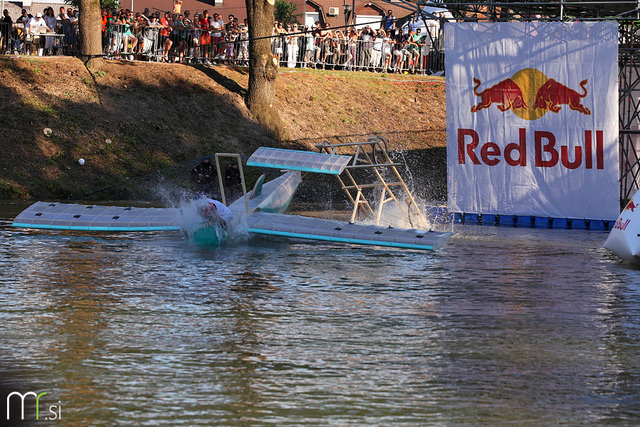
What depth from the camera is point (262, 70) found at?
34.1 m

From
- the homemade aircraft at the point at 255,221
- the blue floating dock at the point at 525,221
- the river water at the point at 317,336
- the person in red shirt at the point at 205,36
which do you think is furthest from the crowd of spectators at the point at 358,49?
the river water at the point at 317,336

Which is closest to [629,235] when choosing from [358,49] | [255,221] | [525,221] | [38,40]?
[255,221]

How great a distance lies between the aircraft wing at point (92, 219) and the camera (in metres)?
18.1

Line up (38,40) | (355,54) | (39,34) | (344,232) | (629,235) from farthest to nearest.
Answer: (355,54), (38,40), (39,34), (344,232), (629,235)

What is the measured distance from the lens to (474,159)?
2452 cm

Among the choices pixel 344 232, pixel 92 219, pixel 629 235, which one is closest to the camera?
pixel 629 235

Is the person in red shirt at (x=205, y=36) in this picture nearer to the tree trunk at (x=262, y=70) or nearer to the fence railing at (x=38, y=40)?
the tree trunk at (x=262, y=70)

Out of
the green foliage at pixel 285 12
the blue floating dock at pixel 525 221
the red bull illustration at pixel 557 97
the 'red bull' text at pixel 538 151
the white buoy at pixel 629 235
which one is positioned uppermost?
the green foliage at pixel 285 12

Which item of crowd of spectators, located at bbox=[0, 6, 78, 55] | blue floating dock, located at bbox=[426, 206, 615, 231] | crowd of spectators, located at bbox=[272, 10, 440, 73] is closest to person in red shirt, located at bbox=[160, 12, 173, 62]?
crowd of spectators, located at bbox=[0, 6, 78, 55]

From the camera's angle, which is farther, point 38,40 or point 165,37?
point 165,37

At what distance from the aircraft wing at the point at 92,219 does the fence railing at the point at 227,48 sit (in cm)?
1124

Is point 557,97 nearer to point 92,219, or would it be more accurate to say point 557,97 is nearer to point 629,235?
point 629,235

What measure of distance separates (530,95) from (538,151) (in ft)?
4.98

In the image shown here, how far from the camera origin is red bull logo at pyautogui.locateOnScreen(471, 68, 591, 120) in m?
23.6
